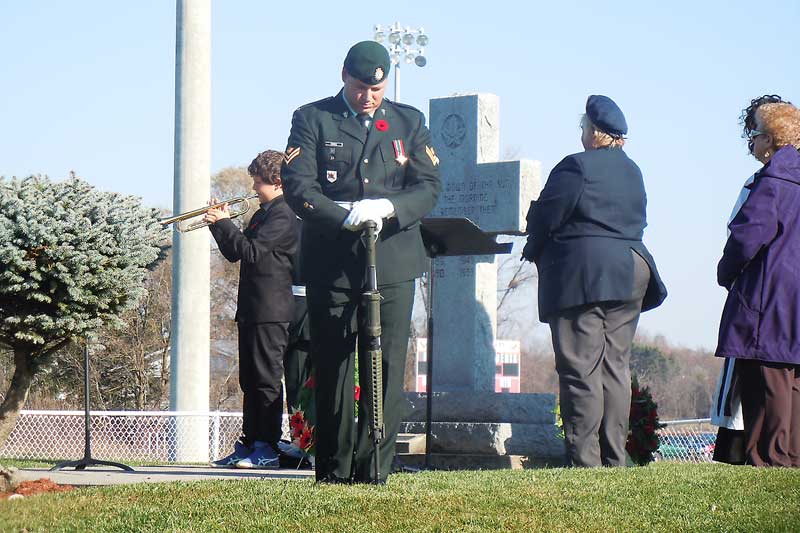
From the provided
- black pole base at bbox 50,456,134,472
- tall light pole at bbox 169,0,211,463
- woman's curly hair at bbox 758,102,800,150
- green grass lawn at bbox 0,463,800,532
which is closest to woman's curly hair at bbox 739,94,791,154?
woman's curly hair at bbox 758,102,800,150

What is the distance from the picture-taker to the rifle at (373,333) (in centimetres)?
561

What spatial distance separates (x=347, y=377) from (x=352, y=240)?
650mm

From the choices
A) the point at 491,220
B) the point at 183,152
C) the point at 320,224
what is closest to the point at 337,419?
the point at 320,224

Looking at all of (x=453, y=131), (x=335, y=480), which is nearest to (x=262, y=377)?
(x=335, y=480)

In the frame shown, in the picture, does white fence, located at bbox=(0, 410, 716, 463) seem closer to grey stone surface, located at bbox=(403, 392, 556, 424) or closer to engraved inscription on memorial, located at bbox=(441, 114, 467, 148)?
engraved inscription on memorial, located at bbox=(441, 114, 467, 148)

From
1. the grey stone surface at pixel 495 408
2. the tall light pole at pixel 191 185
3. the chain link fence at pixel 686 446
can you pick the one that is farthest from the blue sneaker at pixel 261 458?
the chain link fence at pixel 686 446

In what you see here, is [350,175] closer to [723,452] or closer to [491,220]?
[723,452]

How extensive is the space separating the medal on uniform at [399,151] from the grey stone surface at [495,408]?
508 cm

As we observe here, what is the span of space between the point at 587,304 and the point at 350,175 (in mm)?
2485

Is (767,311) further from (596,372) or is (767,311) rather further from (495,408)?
(495,408)

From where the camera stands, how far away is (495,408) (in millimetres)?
10742

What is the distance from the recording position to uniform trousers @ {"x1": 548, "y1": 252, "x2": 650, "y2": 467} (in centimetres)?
771

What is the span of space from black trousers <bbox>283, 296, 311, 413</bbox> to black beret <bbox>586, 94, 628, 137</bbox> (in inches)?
104

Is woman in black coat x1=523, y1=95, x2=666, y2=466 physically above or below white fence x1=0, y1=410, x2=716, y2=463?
above
